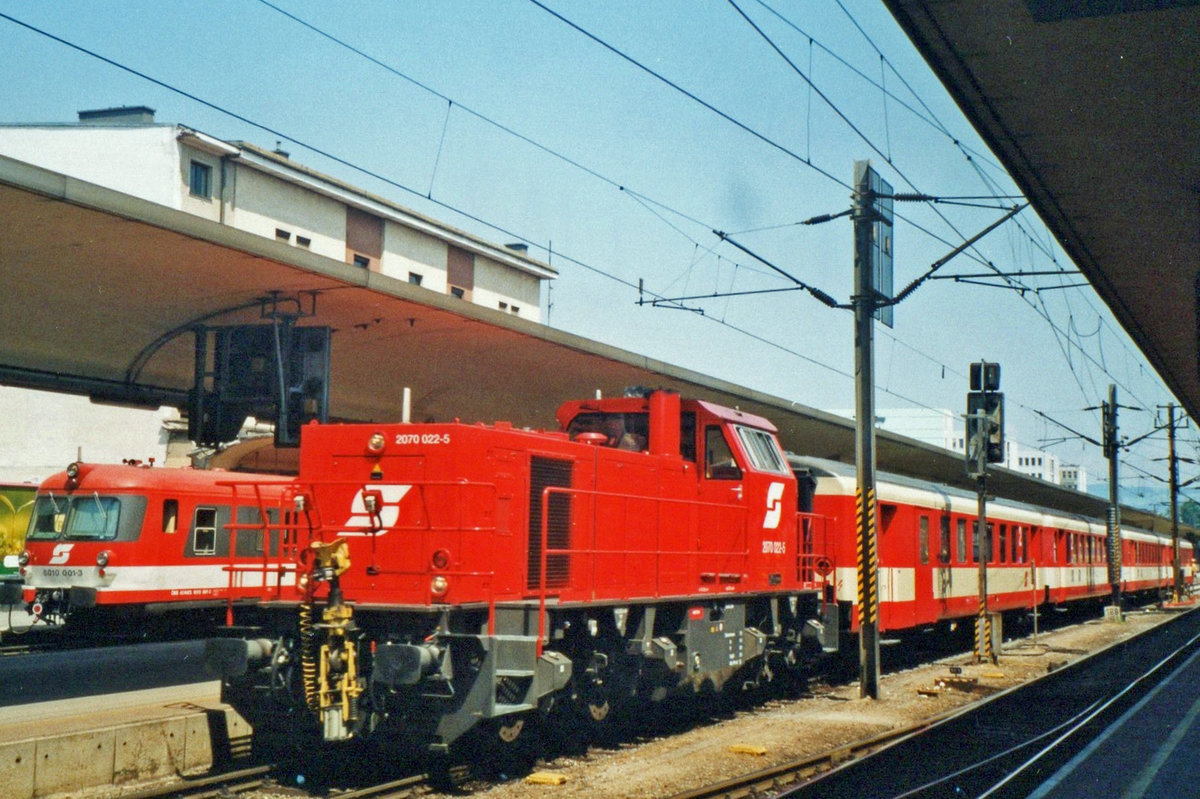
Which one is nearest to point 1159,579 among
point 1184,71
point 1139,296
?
point 1139,296

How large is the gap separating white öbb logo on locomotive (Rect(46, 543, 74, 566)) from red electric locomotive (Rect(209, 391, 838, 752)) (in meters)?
9.96

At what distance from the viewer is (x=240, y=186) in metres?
35.2

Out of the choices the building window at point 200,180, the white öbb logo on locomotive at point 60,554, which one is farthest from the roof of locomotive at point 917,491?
the building window at point 200,180

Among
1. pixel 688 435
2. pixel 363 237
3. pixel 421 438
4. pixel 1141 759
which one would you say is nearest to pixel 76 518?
pixel 688 435

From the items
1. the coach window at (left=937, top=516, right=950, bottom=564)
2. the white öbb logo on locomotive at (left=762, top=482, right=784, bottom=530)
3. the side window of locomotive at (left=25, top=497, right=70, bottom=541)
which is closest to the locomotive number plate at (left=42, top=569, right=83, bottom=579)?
the side window of locomotive at (left=25, top=497, right=70, bottom=541)

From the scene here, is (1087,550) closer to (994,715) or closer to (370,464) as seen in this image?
(994,715)

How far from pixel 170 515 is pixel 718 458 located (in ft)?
33.8

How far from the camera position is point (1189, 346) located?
22.8m

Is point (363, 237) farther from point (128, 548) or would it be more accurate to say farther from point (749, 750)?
A: point (749, 750)

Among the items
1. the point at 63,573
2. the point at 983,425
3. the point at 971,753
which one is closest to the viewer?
the point at 971,753

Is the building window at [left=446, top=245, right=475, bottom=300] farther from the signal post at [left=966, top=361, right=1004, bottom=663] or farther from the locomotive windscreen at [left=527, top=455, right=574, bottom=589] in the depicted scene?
the locomotive windscreen at [left=527, top=455, right=574, bottom=589]

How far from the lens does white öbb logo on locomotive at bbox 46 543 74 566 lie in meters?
18.2

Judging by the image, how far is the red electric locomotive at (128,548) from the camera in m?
18.0

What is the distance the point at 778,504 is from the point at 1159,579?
125 feet
